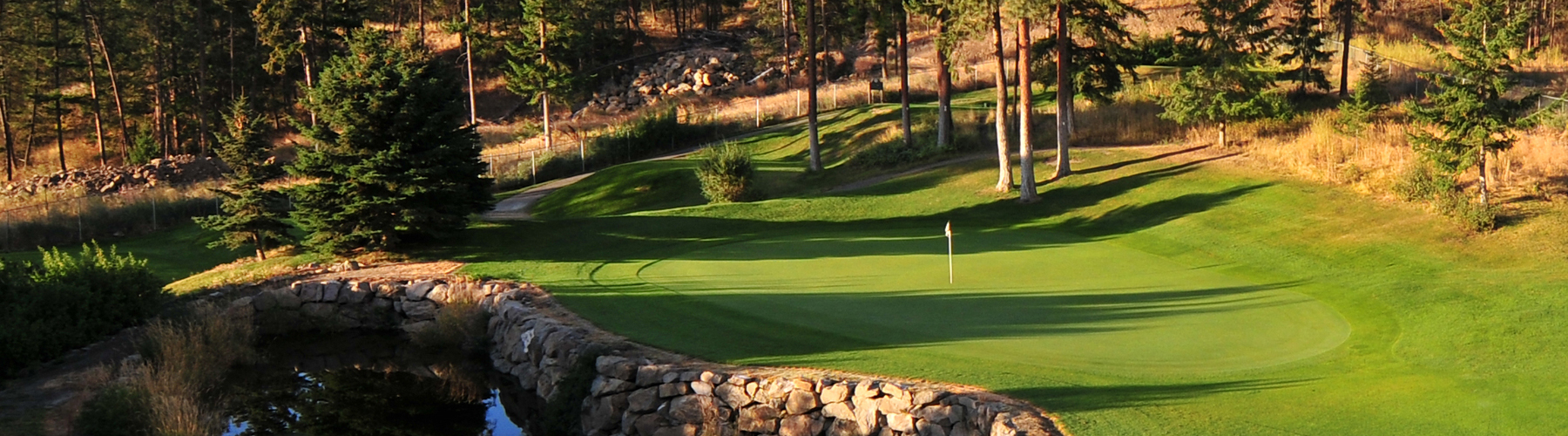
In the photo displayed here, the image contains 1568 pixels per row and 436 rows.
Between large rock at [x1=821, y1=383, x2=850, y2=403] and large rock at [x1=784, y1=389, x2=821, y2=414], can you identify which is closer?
large rock at [x1=821, y1=383, x2=850, y2=403]

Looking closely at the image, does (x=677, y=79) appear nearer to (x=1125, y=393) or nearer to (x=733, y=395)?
(x=733, y=395)

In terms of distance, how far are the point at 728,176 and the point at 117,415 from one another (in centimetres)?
2243

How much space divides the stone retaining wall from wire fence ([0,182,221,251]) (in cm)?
2366

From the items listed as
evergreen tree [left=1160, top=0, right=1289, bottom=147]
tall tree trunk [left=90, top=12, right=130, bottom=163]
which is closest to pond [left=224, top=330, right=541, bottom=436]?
evergreen tree [left=1160, top=0, right=1289, bottom=147]

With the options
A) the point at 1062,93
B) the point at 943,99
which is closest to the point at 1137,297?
→ the point at 1062,93

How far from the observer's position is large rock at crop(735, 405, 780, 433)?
1522cm

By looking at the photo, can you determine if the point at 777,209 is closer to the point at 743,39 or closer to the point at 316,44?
the point at 316,44

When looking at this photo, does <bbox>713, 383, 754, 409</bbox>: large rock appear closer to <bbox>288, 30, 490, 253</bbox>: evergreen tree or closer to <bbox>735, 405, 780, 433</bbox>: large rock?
<bbox>735, 405, 780, 433</bbox>: large rock

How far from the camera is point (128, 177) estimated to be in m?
53.4

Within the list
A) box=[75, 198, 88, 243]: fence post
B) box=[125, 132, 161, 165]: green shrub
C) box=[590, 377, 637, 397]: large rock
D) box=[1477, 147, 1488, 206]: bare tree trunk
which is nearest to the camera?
box=[590, 377, 637, 397]: large rock

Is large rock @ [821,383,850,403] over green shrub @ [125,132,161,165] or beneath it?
beneath

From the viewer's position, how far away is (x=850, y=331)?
17.4 m

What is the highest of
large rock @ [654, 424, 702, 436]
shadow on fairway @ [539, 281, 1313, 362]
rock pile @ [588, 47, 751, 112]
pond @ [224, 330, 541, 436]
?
rock pile @ [588, 47, 751, 112]

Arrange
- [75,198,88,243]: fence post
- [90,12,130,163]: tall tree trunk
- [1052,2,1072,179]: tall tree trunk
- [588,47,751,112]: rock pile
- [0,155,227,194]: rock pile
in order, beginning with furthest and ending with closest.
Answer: [588,47,751,112]: rock pile < [90,12,130,163]: tall tree trunk < [0,155,227,194]: rock pile < [75,198,88,243]: fence post < [1052,2,1072,179]: tall tree trunk
